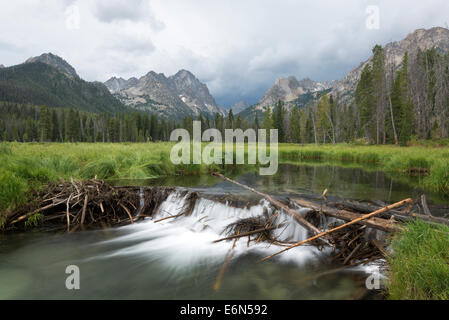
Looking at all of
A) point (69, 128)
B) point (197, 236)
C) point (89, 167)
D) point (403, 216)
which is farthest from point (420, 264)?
point (69, 128)

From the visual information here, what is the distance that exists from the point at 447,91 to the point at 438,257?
152 feet

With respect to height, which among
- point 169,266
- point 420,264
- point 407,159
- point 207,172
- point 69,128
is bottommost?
point 169,266

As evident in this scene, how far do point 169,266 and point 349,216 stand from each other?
382 centimetres

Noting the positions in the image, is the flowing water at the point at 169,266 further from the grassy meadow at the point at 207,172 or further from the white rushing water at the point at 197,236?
the grassy meadow at the point at 207,172

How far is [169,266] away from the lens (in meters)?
4.80

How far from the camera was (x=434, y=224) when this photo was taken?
11.4 ft

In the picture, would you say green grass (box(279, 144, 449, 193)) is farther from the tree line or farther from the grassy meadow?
the tree line

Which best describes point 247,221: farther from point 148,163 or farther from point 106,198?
point 148,163

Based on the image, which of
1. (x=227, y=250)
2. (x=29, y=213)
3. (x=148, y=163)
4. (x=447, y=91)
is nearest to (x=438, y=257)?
(x=227, y=250)

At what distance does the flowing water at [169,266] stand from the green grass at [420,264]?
33.0 inches

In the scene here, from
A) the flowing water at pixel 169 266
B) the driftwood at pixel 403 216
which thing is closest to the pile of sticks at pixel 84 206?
the flowing water at pixel 169 266

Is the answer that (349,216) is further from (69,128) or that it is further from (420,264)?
(69,128)

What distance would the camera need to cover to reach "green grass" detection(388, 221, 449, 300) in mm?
2516

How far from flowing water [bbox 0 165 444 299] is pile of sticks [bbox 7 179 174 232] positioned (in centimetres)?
50
